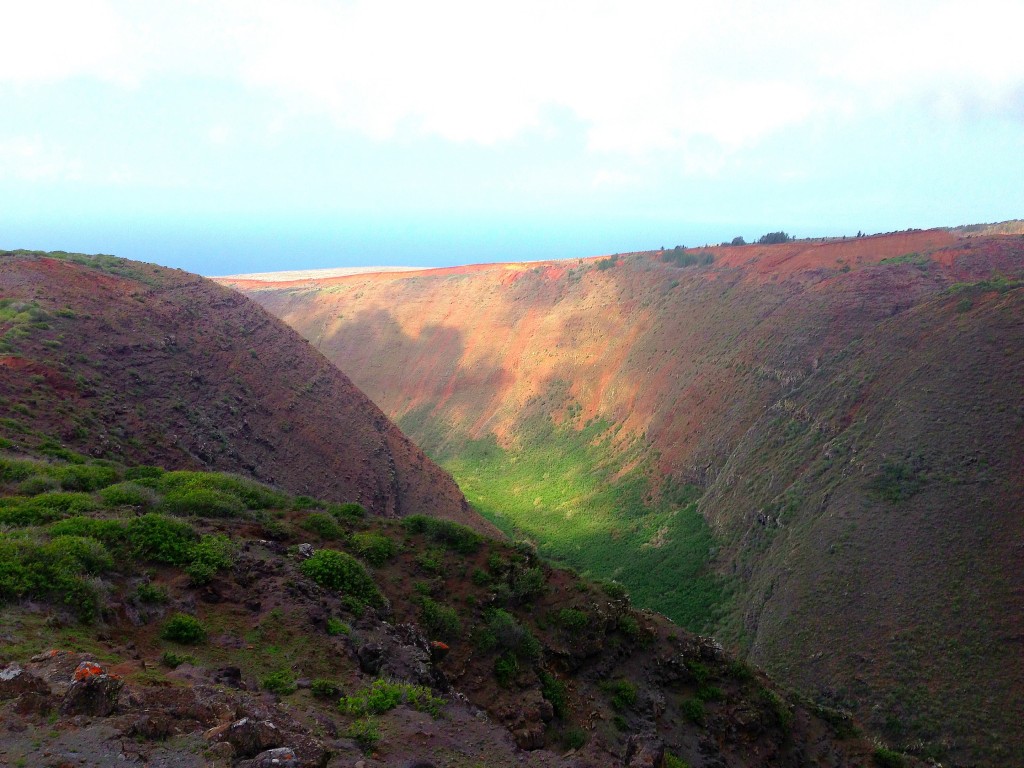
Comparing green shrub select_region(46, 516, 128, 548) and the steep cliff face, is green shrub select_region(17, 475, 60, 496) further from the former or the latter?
the steep cliff face

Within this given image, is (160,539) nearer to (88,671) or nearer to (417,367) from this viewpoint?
(88,671)

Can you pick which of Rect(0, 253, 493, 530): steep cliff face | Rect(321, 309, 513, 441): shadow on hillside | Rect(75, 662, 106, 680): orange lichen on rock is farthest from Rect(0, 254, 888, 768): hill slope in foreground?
Rect(321, 309, 513, 441): shadow on hillside

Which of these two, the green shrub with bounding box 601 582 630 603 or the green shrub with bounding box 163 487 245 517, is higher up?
the green shrub with bounding box 163 487 245 517

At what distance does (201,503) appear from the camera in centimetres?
1129

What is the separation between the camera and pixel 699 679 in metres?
11.6

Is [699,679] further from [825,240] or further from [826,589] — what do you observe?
[825,240]

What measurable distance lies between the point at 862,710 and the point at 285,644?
44.8 feet

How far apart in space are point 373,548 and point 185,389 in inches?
457

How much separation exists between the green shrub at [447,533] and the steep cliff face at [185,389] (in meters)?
Result: 7.51

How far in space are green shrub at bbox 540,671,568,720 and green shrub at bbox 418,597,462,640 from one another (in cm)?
161

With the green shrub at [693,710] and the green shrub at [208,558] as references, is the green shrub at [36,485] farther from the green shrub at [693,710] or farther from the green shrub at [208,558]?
the green shrub at [693,710]

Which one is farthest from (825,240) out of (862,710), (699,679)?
(699,679)

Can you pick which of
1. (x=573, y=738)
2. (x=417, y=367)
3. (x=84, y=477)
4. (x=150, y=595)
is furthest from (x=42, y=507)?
(x=417, y=367)

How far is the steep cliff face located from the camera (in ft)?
51.7
